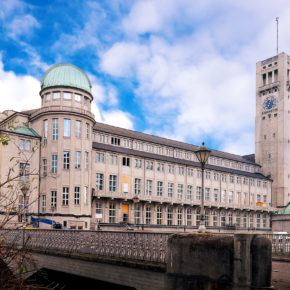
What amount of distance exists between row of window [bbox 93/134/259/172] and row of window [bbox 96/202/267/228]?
10515 mm

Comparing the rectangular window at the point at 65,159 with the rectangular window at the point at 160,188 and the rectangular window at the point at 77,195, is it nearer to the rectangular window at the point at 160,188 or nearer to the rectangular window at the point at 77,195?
the rectangular window at the point at 77,195

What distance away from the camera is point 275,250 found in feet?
73.7

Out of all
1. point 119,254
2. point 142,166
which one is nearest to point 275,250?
point 119,254

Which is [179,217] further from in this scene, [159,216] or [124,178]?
[124,178]

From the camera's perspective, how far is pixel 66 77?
168 feet

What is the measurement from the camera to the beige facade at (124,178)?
49.2m

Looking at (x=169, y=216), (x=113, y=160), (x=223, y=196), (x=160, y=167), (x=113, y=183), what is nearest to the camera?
(x=113, y=183)

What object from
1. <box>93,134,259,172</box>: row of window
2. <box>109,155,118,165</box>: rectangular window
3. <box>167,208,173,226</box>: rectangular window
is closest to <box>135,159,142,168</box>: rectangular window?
<box>109,155,118,165</box>: rectangular window

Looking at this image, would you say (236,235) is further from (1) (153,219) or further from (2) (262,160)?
(2) (262,160)

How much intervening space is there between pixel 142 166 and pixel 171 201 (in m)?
7.50

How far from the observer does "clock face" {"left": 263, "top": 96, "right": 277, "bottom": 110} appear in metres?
86.0

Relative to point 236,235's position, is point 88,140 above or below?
above

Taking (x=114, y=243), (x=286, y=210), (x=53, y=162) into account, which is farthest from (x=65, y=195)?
(x=286, y=210)

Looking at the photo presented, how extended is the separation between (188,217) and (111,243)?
5093 centimetres
